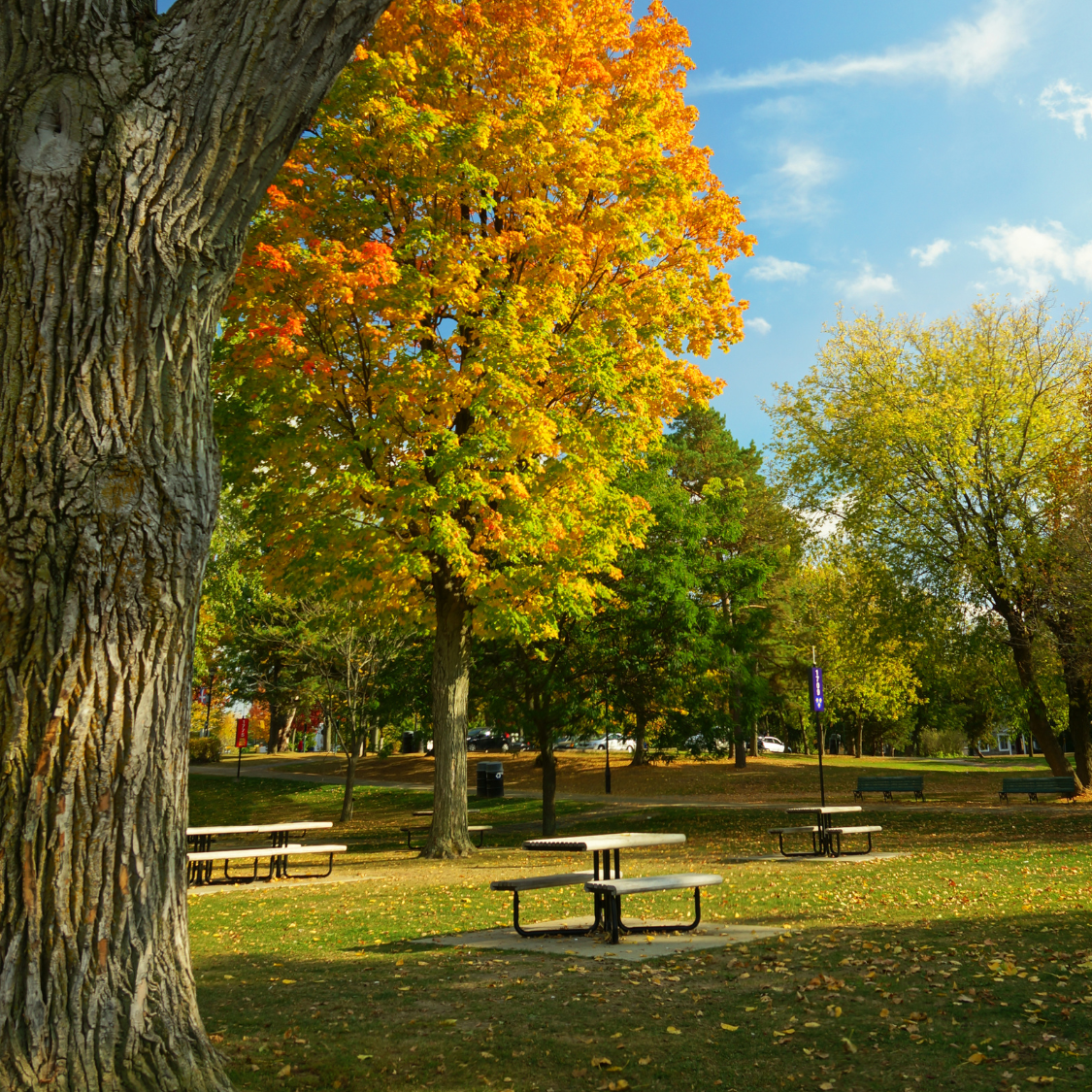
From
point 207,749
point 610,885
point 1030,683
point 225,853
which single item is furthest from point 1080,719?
point 207,749

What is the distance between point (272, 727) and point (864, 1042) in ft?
163

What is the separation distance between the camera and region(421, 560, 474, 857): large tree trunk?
1566 cm

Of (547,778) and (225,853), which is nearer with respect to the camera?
(225,853)

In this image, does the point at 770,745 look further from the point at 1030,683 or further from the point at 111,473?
the point at 111,473

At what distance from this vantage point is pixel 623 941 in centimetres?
774

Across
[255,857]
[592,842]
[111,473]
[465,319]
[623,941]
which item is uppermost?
[465,319]

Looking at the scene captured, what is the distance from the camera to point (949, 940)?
723 centimetres

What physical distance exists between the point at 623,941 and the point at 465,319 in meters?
8.61

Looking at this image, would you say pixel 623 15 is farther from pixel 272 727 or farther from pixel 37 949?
pixel 272 727

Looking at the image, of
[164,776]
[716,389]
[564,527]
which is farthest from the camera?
[716,389]

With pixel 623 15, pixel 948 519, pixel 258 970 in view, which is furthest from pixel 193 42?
pixel 948 519

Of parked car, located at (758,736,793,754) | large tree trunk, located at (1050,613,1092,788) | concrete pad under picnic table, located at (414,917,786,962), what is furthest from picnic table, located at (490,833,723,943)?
parked car, located at (758,736,793,754)

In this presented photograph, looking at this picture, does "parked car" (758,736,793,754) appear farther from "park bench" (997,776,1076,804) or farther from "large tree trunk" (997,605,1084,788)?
"park bench" (997,776,1076,804)

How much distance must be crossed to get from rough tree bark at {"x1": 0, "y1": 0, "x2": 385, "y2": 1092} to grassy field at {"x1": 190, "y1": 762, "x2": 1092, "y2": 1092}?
1.15 meters
